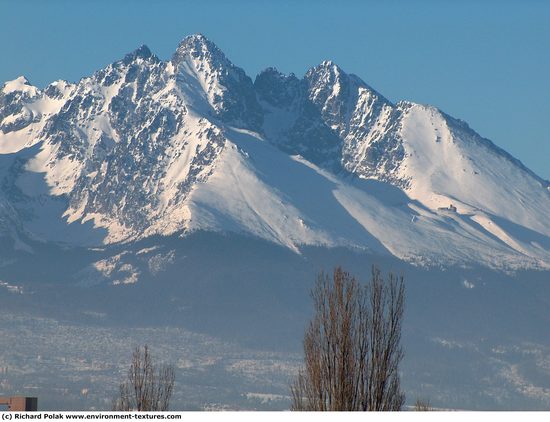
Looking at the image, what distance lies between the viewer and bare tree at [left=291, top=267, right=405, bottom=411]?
9962 centimetres

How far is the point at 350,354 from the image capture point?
101m

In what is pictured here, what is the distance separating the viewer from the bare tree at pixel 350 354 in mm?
99625
